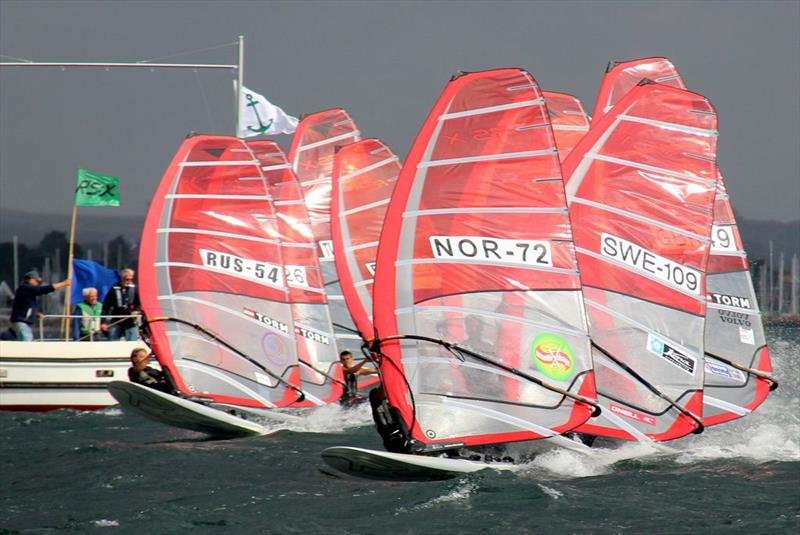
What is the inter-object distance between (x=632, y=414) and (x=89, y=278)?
41.5 ft

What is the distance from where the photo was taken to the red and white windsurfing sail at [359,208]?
18.1 meters

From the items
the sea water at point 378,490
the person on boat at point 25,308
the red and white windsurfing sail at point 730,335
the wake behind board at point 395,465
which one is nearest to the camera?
the sea water at point 378,490

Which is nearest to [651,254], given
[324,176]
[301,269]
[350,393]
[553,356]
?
[553,356]

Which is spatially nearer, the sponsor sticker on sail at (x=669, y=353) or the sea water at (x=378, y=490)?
the sea water at (x=378, y=490)

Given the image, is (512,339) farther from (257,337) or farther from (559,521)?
(257,337)

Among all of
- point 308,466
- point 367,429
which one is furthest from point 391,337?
point 367,429

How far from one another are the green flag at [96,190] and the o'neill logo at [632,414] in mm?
12424

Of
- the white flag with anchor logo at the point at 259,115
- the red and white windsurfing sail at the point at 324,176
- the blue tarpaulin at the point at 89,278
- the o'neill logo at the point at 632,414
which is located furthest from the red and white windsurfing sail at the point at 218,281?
the white flag with anchor logo at the point at 259,115

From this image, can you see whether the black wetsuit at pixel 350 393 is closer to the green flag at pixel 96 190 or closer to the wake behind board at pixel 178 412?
the wake behind board at pixel 178 412

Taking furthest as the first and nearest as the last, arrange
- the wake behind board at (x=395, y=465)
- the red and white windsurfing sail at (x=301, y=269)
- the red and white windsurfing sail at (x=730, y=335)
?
the red and white windsurfing sail at (x=301, y=269)
the red and white windsurfing sail at (x=730, y=335)
the wake behind board at (x=395, y=465)

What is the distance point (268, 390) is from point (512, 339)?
218 inches

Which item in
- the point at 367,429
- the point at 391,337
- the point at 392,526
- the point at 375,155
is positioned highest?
the point at 375,155

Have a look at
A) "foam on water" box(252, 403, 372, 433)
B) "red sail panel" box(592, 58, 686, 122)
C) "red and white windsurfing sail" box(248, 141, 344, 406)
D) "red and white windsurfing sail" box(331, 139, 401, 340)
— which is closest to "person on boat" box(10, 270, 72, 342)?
"red and white windsurfing sail" box(248, 141, 344, 406)

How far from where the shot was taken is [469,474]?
34.3ft
